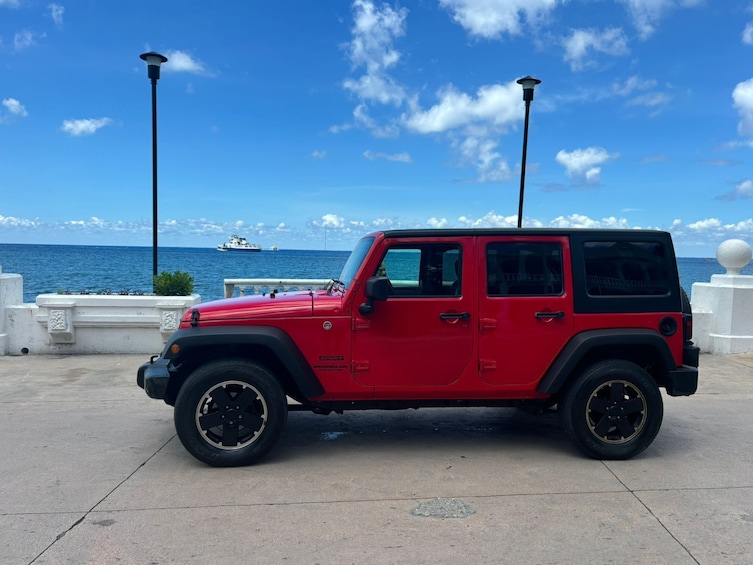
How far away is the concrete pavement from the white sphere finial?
390cm

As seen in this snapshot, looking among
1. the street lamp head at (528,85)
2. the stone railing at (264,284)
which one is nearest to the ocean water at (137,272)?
the stone railing at (264,284)

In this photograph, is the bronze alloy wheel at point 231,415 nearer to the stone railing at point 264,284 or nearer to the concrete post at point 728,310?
the stone railing at point 264,284

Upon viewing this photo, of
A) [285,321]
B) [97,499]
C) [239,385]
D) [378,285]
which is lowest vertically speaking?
[97,499]

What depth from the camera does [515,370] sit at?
14.9 feet

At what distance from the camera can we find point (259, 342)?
14.1ft

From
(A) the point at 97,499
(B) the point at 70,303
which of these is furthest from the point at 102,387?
(A) the point at 97,499

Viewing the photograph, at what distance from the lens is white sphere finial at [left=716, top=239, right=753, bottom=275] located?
29.3 feet

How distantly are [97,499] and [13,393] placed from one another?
135 inches

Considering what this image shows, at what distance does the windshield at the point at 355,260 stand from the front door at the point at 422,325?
217mm

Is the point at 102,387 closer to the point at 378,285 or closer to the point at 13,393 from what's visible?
the point at 13,393

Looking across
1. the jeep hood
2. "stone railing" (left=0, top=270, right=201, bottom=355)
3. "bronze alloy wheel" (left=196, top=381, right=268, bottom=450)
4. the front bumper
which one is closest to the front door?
the jeep hood

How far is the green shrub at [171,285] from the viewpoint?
8984 mm

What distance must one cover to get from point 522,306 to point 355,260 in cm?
138

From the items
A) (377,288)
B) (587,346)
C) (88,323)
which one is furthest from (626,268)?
(88,323)
